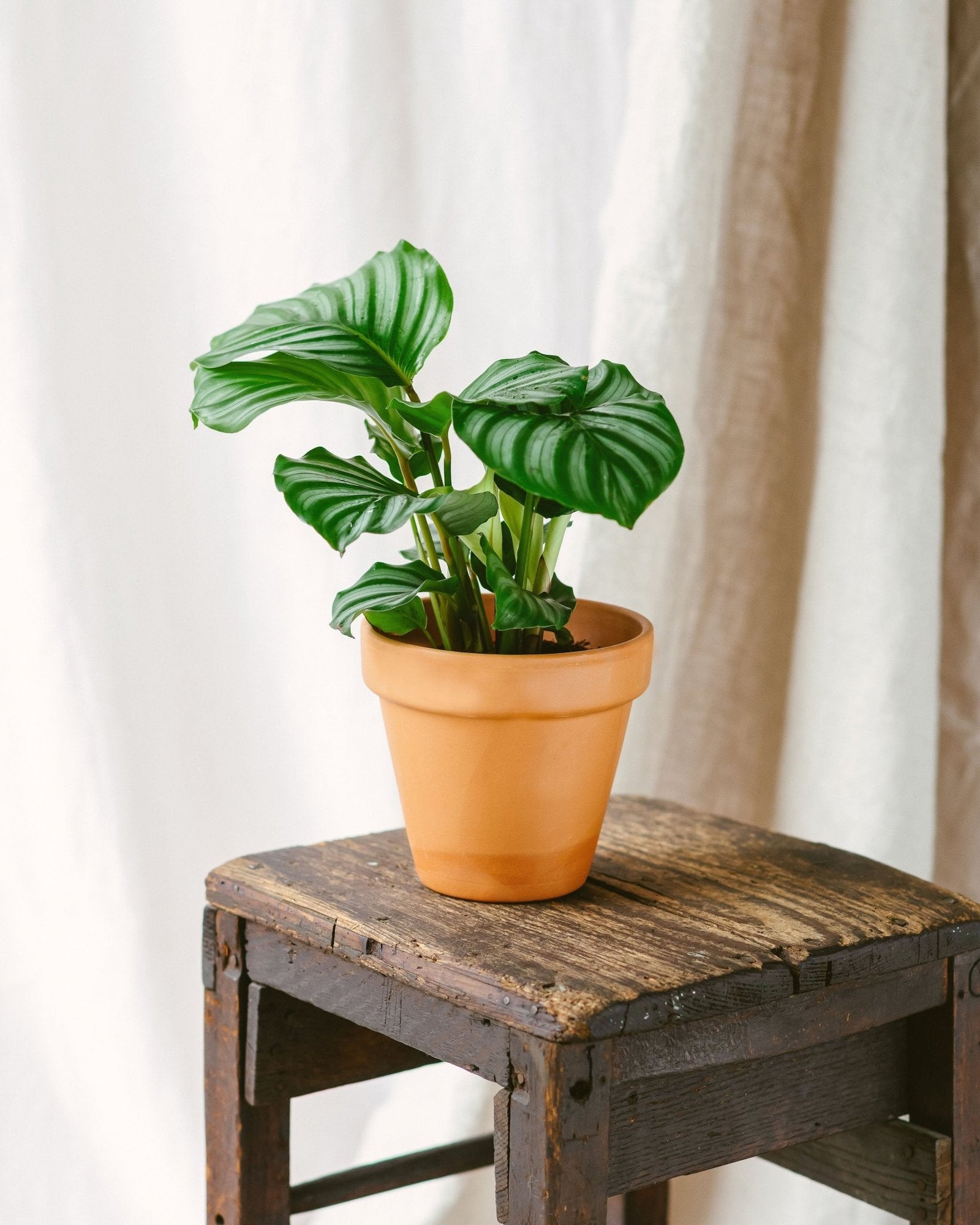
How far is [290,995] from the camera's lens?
907 mm

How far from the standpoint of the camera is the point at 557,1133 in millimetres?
712

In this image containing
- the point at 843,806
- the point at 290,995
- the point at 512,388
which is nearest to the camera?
the point at 512,388

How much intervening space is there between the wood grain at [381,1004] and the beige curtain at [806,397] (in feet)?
1.79

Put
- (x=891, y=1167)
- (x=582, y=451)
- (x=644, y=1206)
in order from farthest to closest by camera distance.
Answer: (x=644, y=1206)
(x=891, y=1167)
(x=582, y=451)

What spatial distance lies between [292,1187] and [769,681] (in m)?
0.74

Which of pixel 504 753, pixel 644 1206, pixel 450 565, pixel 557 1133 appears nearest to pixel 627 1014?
pixel 557 1133

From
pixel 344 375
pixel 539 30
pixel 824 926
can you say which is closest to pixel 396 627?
pixel 344 375

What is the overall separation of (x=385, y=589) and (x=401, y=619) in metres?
0.07

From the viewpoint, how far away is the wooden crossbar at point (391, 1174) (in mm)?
1010

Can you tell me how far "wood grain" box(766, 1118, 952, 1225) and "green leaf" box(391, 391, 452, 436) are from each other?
0.49m

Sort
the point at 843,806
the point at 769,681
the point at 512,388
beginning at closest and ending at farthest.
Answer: the point at 512,388, the point at 843,806, the point at 769,681

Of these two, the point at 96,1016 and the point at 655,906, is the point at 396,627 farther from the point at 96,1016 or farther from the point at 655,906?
the point at 96,1016

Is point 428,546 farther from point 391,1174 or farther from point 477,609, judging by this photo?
point 391,1174

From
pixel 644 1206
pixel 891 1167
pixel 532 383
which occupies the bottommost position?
pixel 644 1206
